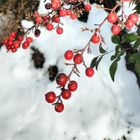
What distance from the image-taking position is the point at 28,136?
294cm

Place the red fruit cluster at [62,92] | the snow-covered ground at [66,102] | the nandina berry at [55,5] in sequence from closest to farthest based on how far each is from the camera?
the red fruit cluster at [62,92] < the nandina berry at [55,5] < the snow-covered ground at [66,102]

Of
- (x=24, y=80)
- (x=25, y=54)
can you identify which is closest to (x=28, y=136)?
(x=24, y=80)

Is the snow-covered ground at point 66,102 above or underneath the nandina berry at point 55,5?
underneath

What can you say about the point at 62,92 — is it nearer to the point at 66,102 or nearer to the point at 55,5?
the point at 55,5

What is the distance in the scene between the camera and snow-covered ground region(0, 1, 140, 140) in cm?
295

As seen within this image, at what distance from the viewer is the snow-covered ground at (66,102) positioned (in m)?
2.95

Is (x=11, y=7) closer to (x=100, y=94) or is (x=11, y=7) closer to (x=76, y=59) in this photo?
(x=100, y=94)

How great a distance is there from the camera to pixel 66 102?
3.10 m

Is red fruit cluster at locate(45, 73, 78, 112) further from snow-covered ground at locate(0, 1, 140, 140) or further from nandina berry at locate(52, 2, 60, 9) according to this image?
snow-covered ground at locate(0, 1, 140, 140)

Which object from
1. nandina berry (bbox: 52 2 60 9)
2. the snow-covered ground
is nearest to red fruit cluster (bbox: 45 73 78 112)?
nandina berry (bbox: 52 2 60 9)

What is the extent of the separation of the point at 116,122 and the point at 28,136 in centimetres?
81

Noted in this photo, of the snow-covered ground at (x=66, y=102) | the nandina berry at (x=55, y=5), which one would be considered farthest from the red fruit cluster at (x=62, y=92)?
the snow-covered ground at (x=66, y=102)

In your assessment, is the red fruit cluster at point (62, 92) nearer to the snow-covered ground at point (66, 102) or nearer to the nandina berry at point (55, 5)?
the nandina berry at point (55, 5)

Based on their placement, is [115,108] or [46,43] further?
[46,43]
